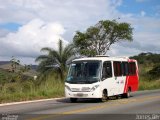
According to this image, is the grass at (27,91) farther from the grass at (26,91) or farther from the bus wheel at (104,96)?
the bus wheel at (104,96)

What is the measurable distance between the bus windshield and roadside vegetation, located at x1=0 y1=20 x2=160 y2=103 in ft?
11.5

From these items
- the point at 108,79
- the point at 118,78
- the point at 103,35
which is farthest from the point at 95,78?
the point at 103,35

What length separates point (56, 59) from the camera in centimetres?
4044

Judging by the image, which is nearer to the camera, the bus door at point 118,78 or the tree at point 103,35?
the bus door at point 118,78

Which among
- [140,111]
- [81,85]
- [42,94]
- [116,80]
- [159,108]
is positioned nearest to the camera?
[140,111]

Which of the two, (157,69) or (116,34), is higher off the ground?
(116,34)

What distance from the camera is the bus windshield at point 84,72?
22.5 metres

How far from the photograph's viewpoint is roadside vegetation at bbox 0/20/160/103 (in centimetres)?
2690

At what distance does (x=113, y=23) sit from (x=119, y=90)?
95.1 feet

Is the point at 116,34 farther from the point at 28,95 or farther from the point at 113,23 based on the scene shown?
the point at 28,95

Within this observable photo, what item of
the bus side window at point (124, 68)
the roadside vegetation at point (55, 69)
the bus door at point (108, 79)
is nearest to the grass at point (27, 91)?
the roadside vegetation at point (55, 69)

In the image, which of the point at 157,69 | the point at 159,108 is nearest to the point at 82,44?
the point at 157,69

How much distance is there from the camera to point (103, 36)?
176ft

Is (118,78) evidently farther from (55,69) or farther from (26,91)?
(55,69)
